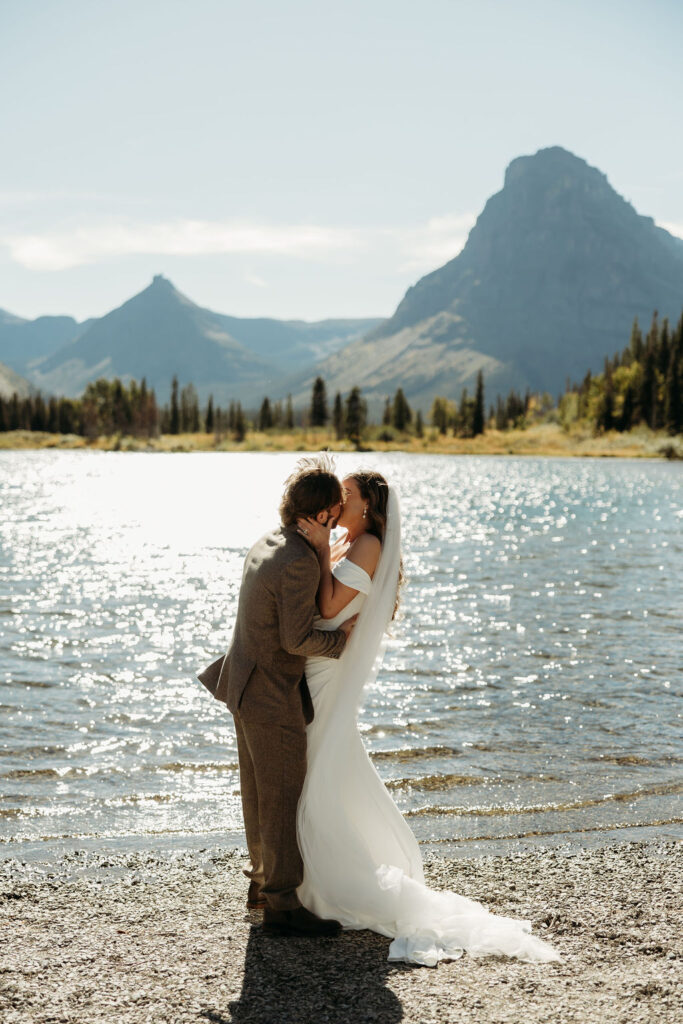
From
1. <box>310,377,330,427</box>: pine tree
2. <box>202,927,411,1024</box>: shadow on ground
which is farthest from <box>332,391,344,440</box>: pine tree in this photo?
<box>202,927,411,1024</box>: shadow on ground

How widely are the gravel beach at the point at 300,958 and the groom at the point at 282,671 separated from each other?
1.24ft

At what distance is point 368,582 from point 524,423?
19785cm

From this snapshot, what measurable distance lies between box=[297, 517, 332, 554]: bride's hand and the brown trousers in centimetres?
108

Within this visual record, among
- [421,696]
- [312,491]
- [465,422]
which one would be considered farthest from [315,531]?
[465,422]

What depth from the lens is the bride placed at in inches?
219

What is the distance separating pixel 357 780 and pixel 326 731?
1.23ft

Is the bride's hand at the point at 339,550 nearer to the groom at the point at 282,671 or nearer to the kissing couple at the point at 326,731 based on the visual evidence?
the kissing couple at the point at 326,731

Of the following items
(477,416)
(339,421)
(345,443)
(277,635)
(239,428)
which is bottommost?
(277,635)

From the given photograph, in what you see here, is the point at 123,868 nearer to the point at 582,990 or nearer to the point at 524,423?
the point at 582,990

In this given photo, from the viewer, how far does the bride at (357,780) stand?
18.2 ft

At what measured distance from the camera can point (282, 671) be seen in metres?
5.62

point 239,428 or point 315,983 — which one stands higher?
point 239,428

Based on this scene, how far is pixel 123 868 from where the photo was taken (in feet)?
23.9

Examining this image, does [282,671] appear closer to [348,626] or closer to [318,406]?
[348,626]
